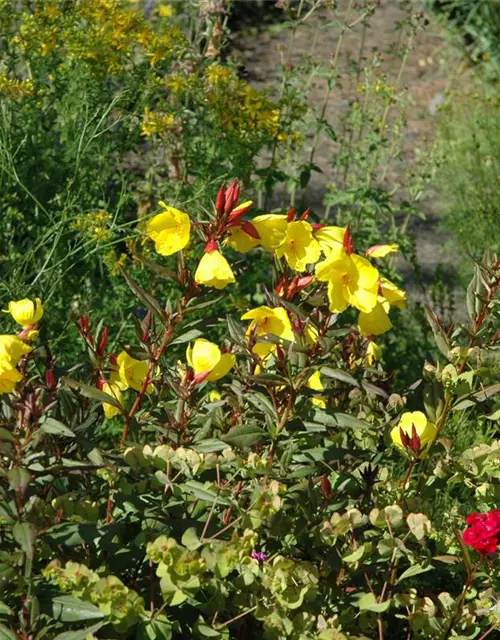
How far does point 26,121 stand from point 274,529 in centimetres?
207

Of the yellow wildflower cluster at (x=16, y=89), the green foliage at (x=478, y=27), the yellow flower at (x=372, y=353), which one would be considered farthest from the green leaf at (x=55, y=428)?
the green foliage at (x=478, y=27)

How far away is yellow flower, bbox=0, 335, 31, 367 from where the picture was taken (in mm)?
1833

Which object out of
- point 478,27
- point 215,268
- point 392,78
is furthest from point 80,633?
point 478,27

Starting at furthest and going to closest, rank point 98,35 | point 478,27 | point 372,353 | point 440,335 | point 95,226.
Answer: point 478,27 → point 98,35 → point 95,226 → point 372,353 → point 440,335

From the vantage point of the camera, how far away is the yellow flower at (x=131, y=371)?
219cm

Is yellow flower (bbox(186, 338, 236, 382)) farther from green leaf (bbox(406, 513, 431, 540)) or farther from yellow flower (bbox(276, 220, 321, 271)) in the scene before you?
green leaf (bbox(406, 513, 431, 540))

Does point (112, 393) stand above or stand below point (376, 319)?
below

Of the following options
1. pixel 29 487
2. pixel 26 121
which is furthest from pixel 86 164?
pixel 29 487

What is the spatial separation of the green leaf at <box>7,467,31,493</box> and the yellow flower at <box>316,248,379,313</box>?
647 mm

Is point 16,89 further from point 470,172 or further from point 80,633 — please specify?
point 470,172

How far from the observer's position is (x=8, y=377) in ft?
6.09

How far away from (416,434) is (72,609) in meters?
0.78

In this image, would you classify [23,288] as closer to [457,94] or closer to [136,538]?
[136,538]

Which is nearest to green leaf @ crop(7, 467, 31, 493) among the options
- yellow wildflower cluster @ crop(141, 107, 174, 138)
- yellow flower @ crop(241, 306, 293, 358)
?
yellow flower @ crop(241, 306, 293, 358)
